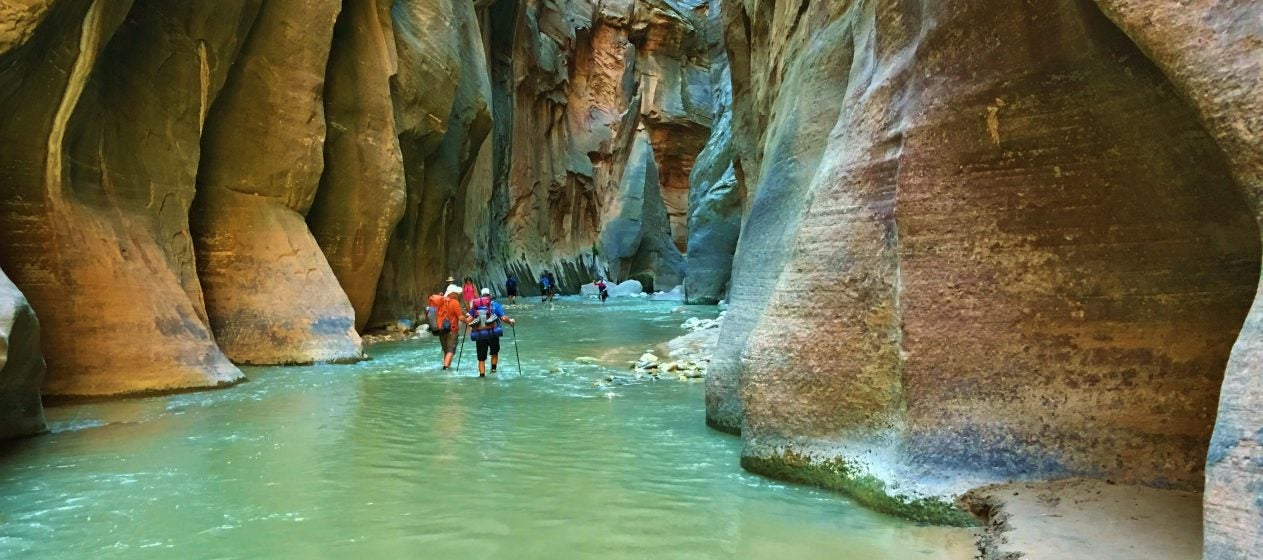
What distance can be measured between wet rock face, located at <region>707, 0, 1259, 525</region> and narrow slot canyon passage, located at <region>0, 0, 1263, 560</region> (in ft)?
0.05

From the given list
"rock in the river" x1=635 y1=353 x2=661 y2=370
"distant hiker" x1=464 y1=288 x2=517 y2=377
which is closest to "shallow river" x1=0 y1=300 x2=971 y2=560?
"distant hiker" x1=464 y1=288 x2=517 y2=377

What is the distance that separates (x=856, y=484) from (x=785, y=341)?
3.19ft

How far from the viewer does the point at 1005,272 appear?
4.41 metres

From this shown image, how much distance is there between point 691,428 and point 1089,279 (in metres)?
3.52

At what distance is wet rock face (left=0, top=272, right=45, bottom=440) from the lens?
580 cm

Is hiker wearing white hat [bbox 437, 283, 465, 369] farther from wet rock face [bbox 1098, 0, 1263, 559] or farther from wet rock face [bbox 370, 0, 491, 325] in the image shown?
wet rock face [bbox 1098, 0, 1263, 559]

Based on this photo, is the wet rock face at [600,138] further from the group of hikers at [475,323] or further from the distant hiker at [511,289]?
the group of hikers at [475,323]

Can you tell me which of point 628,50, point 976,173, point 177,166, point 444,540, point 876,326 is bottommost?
point 444,540

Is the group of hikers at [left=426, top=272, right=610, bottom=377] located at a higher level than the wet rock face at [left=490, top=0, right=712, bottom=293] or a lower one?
lower

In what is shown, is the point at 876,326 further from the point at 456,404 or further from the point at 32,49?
the point at 32,49

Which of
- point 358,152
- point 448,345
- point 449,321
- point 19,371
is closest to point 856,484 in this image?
point 19,371

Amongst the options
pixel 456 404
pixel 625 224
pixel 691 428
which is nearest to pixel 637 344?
pixel 456 404

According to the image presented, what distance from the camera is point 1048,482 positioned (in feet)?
13.8

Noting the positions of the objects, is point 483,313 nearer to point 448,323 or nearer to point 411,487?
point 448,323
